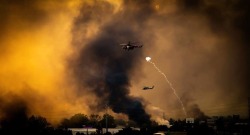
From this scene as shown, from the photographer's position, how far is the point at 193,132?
96.2 metres

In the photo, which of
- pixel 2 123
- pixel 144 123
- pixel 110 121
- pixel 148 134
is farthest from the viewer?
pixel 110 121

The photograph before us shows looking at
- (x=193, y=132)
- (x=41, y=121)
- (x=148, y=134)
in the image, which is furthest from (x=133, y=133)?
(x=41, y=121)

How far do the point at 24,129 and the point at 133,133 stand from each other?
121 feet

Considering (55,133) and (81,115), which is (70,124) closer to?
(81,115)

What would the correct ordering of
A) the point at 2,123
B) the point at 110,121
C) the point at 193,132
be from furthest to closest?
the point at 110,121 < the point at 2,123 < the point at 193,132

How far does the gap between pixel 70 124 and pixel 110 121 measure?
2097cm

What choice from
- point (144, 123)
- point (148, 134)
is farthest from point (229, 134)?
point (144, 123)

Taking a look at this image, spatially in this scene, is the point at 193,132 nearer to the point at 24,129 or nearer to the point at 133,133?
the point at 133,133

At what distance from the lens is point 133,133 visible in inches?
4299

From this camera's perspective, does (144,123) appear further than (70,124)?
No

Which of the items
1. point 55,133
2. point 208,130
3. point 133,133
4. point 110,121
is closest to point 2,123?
point 55,133

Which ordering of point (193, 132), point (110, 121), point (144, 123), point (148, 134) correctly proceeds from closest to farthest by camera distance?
1. point (193, 132)
2. point (148, 134)
3. point (144, 123)
4. point (110, 121)

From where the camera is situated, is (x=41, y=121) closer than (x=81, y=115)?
Yes

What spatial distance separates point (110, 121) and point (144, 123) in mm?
32923
